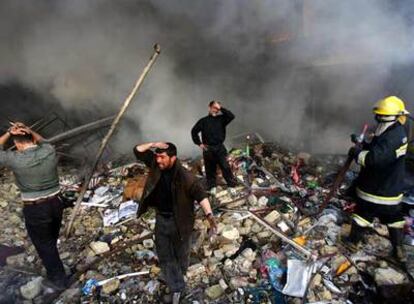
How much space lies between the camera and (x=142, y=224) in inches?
194

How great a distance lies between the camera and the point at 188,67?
8.91m

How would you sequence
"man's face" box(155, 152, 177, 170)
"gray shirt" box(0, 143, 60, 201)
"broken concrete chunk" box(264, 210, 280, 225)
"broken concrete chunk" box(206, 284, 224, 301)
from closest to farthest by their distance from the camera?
"man's face" box(155, 152, 177, 170) → "gray shirt" box(0, 143, 60, 201) → "broken concrete chunk" box(206, 284, 224, 301) → "broken concrete chunk" box(264, 210, 280, 225)

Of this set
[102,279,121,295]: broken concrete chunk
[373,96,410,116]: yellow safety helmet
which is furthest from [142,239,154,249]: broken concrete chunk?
[373,96,410,116]: yellow safety helmet

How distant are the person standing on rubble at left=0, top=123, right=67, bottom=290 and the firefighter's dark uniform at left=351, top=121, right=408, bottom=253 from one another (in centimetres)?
328

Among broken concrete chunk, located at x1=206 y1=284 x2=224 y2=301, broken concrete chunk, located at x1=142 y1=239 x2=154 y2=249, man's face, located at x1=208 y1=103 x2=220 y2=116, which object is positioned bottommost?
broken concrete chunk, located at x1=206 y1=284 x2=224 y2=301

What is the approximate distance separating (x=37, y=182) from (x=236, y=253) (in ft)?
8.08

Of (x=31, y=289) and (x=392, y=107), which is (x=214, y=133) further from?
(x=31, y=289)

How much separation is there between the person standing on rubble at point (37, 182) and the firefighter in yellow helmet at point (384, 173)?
10.8 feet

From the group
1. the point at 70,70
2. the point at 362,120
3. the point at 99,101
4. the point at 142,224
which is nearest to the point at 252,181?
the point at 142,224

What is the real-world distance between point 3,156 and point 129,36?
6.12 metres

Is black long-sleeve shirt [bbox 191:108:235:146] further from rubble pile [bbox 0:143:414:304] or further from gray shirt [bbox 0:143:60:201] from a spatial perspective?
gray shirt [bbox 0:143:60:201]

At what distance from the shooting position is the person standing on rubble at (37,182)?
3.31m

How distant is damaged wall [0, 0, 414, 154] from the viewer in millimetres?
7504

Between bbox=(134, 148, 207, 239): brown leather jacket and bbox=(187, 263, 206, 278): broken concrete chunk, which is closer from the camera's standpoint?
bbox=(134, 148, 207, 239): brown leather jacket
